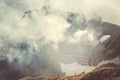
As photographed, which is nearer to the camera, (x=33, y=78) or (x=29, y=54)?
(x=33, y=78)

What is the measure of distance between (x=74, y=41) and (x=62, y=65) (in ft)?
69.3

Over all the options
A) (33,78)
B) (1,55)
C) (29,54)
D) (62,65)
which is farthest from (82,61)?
(1,55)

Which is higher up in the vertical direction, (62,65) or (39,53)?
(39,53)

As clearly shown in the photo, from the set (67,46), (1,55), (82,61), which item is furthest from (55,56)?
(1,55)

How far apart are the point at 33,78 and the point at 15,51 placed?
41.2 metres

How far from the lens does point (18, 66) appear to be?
7224 inches

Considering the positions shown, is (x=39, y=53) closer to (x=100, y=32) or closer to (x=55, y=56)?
(x=55, y=56)

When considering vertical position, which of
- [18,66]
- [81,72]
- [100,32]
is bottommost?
[81,72]

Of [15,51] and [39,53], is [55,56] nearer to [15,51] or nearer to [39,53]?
[39,53]

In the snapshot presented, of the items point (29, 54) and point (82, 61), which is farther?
point (29, 54)

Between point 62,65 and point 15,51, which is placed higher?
point 15,51

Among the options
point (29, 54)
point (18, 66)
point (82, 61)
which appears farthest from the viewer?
point (29, 54)

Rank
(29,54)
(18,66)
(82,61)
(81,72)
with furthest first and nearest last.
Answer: (29,54) → (18,66) → (82,61) → (81,72)

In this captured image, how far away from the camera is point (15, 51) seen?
651ft
